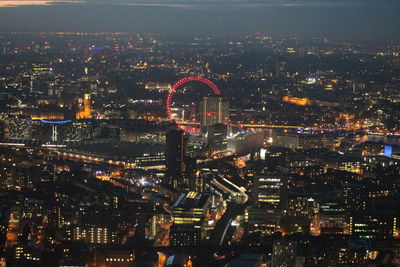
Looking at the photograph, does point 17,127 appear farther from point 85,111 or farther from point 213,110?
point 213,110

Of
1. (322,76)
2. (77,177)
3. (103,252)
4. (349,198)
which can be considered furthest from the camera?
(322,76)

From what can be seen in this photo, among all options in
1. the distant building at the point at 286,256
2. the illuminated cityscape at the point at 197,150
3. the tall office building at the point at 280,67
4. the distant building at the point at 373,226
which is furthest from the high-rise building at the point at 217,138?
the tall office building at the point at 280,67

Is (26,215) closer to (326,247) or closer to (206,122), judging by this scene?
(326,247)

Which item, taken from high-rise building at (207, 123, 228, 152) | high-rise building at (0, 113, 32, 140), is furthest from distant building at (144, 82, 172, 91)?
high-rise building at (207, 123, 228, 152)

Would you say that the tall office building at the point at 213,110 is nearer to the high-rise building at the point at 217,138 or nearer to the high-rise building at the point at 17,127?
the high-rise building at the point at 217,138

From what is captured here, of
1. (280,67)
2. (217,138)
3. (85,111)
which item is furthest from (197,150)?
(280,67)

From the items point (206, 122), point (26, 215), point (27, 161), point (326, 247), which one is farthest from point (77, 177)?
point (206, 122)
